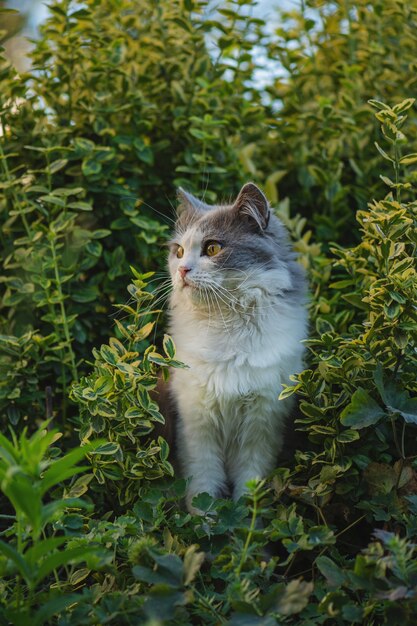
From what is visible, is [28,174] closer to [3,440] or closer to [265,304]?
[265,304]

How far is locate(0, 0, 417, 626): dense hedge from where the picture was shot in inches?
75.8

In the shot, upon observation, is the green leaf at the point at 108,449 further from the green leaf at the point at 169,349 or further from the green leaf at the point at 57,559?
the green leaf at the point at 57,559

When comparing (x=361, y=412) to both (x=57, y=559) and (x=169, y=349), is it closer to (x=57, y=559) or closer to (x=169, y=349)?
(x=169, y=349)

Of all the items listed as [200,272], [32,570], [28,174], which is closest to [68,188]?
[28,174]

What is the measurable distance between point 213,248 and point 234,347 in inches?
14.9

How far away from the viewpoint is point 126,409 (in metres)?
2.46

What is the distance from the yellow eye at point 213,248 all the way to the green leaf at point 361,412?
0.75 m

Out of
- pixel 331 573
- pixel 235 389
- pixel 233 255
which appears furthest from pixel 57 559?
pixel 233 255

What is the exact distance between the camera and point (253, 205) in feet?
8.71

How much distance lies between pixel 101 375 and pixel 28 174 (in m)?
1.20

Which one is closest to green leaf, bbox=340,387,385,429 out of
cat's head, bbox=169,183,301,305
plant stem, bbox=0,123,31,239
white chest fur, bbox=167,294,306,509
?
white chest fur, bbox=167,294,306,509

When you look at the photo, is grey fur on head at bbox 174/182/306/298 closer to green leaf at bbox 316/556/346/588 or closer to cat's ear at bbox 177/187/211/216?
cat's ear at bbox 177/187/211/216

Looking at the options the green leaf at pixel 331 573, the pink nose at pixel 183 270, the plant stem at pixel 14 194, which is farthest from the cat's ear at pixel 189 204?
the green leaf at pixel 331 573

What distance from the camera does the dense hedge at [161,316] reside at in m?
1.93
